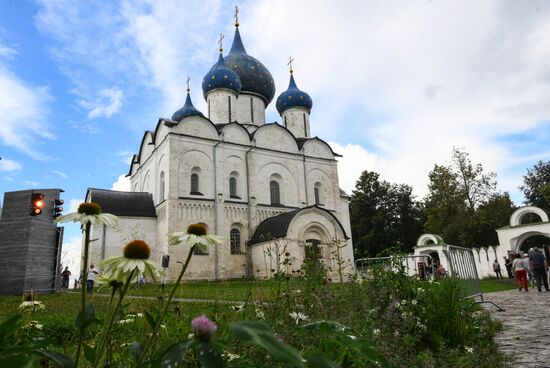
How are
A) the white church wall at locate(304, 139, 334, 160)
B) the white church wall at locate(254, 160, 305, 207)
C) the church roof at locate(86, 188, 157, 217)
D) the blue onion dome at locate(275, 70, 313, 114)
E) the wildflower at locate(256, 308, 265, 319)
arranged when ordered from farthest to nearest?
1. the blue onion dome at locate(275, 70, 313, 114)
2. the white church wall at locate(304, 139, 334, 160)
3. the white church wall at locate(254, 160, 305, 207)
4. the church roof at locate(86, 188, 157, 217)
5. the wildflower at locate(256, 308, 265, 319)

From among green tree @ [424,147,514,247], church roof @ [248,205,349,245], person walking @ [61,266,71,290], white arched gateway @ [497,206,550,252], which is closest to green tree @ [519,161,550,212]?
green tree @ [424,147,514,247]

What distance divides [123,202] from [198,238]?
24.0 metres

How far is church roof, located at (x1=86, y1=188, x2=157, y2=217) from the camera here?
23.3 m

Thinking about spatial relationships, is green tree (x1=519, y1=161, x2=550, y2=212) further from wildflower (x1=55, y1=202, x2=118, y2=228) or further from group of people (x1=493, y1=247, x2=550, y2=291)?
wildflower (x1=55, y1=202, x2=118, y2=228)

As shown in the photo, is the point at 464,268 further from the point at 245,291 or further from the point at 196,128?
the point at 196,128

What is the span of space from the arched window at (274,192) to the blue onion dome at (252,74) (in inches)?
315

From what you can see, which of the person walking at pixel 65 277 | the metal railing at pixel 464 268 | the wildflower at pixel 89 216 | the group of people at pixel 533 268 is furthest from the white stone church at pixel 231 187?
the wildflower at pixel 89 216

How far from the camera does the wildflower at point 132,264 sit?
141cm

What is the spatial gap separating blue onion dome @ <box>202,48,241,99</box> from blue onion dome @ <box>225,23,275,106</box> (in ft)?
6.72

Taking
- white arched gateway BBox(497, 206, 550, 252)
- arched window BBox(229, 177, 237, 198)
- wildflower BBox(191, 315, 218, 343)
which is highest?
arched window BBox(229, 177, 237, 198)

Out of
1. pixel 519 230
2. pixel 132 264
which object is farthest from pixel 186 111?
pixel 132 264

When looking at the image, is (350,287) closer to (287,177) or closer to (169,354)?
(169,354)

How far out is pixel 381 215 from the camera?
42250 millimetres

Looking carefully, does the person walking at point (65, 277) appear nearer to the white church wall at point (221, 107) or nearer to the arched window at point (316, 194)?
the white church wall at point (221, 107)
